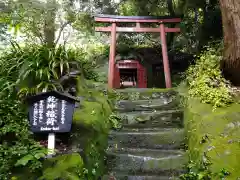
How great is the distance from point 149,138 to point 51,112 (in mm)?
2260

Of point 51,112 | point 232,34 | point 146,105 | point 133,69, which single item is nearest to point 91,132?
point 51,112

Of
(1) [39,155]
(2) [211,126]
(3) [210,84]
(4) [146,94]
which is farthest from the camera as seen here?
(4) [146,94]

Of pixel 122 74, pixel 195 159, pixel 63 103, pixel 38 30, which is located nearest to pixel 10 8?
pixel 38 30

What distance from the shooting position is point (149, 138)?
5.78 m

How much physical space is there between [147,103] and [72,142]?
136 inches

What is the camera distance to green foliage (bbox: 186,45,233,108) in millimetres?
5869

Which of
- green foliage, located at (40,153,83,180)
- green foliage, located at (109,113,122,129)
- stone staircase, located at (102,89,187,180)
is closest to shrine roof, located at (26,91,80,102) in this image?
green foliage, located at (40,153,83,180)

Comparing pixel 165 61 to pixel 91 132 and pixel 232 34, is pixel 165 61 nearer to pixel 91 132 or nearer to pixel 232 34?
pixel 232 34

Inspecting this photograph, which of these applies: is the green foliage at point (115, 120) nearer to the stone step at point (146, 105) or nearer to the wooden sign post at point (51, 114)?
the stone step at point (146, 105)

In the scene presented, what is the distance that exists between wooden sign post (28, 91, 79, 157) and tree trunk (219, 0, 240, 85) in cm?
359

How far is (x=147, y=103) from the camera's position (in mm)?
7699

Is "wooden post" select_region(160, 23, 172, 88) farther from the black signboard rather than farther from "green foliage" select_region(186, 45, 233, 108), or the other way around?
the black signboard

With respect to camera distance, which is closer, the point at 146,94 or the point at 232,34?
the point at 232,34

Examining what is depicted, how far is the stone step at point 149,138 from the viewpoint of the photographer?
5621 mm
